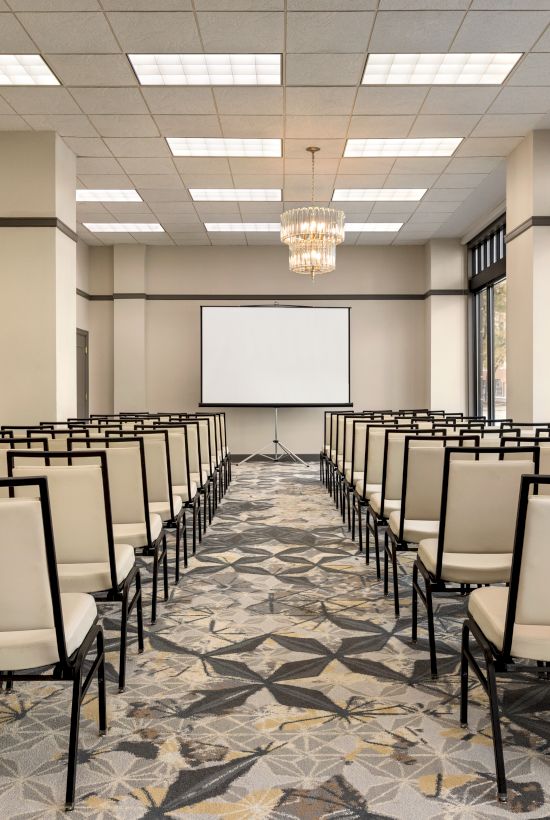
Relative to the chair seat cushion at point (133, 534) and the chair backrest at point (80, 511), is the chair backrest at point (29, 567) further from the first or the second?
the chair seat cushion at point (133, 534)

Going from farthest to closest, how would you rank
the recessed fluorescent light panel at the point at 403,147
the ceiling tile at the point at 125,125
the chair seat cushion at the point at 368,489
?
the recessed fluorescent light panel at the point at 403,147 → the ceiling tile at the point at 125,125 → the chair seat cushion at the point at 368,489

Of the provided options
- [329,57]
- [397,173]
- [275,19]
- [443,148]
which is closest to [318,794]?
[275,19]

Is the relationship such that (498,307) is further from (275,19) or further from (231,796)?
(231,796)

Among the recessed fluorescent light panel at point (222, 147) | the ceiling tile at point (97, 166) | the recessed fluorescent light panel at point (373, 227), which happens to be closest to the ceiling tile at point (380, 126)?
the recessed fluorescent light panel at point (222, 147)

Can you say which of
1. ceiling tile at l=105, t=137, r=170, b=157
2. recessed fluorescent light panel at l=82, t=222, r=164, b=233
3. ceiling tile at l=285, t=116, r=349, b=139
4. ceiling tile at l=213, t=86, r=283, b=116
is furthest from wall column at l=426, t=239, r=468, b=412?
ceiling tile at l=213, t=86, r=283, b=116

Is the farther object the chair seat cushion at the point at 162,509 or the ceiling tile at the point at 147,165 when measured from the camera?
the ceiling tile at the point at 147,165

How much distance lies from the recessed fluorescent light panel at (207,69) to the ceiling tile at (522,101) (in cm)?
210

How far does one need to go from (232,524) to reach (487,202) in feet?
20.8

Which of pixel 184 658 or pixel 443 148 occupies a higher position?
pixel 443 148

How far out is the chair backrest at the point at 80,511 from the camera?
2377 mm

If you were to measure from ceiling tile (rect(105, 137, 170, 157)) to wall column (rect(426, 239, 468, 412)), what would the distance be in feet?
19.1

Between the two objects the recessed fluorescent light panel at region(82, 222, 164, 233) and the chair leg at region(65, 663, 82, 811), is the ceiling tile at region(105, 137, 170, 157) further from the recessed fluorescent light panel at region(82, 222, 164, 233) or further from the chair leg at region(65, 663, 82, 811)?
the chair leg at region(65, 663, 82, 811)

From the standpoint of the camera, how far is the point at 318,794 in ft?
5.96

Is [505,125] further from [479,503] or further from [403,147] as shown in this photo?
[479,503]
